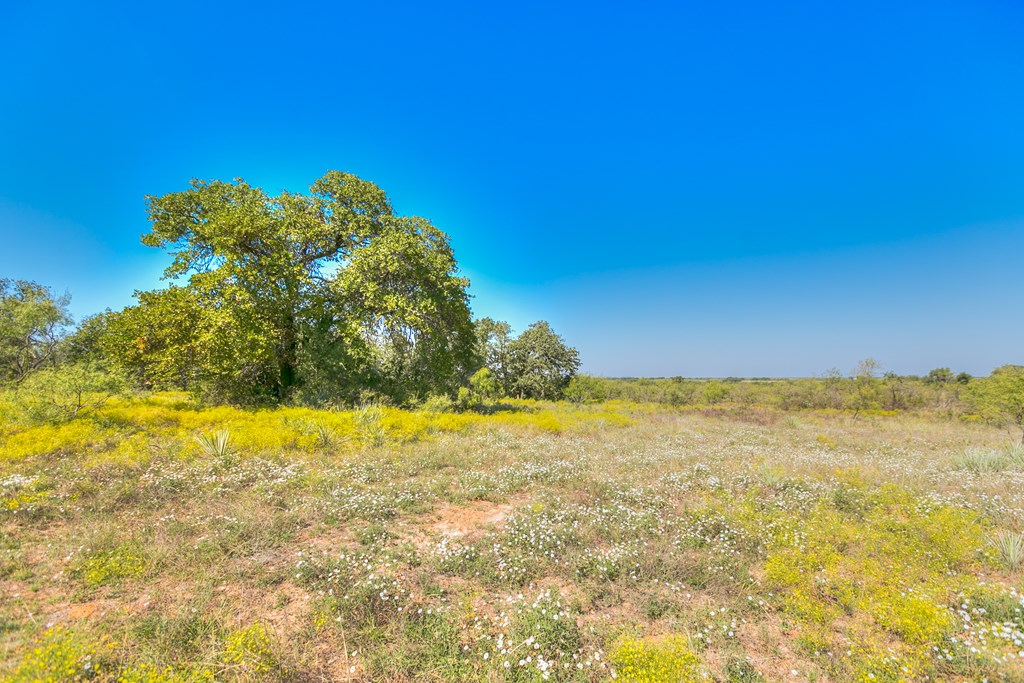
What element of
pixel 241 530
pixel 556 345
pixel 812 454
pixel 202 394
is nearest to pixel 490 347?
pixel 556 345

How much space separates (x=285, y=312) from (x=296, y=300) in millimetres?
721

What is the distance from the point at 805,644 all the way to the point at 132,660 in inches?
243

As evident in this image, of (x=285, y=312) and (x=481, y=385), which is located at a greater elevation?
(x=285, y=312)

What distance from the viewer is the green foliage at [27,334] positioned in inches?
584

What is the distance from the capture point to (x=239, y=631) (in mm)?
3367

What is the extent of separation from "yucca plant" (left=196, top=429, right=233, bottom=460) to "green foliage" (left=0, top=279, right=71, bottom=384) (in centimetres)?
1144

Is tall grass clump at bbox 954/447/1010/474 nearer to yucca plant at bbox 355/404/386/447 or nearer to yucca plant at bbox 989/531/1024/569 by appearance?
yucca plant at bbox 989/531/1024/569

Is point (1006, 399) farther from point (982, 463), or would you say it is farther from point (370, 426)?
point (370, 426)

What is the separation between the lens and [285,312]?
16.1 meters

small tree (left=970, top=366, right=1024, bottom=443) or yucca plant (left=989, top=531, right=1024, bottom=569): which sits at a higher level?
small tree (left=970, top=366, right=1024, bottom=443)

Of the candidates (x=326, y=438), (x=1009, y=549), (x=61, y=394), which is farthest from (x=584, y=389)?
(x=61, y=394)

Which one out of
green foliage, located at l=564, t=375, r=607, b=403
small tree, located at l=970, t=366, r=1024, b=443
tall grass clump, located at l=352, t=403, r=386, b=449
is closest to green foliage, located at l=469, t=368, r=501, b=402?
tall grass clump, located at l=352, t=403, r=386, b=449

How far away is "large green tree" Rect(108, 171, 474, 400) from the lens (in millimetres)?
14406

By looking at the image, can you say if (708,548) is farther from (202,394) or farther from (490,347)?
(490,347)
